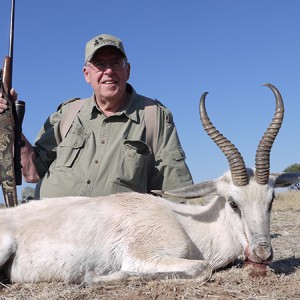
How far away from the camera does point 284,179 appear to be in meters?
6.09

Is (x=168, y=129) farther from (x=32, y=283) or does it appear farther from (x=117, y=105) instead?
(x=32, y=283)

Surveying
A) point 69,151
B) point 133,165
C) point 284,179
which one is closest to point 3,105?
point 69,151

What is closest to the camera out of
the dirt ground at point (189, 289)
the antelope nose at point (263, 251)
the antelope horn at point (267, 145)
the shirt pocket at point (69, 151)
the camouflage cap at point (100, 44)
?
the dirt ground at point (189, 289)

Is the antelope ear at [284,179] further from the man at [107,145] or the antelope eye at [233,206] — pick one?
the man at [107,145]

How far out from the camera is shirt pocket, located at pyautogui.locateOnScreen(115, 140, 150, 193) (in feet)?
24.5

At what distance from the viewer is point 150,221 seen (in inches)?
227

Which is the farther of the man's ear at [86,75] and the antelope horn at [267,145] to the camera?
the man's ear at [86,75]

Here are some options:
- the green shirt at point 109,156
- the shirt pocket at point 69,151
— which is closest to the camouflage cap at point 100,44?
the green shirt at point 109,156

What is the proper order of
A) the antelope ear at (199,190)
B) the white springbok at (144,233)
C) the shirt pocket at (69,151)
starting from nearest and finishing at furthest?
the white springbok at (144,233) < the antelope ear at (199,190) < the shirt pocket at (69,151)

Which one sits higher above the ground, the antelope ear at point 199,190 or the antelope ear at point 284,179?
the antelope ear at point 284,179

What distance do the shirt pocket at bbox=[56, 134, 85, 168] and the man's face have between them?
802 mm

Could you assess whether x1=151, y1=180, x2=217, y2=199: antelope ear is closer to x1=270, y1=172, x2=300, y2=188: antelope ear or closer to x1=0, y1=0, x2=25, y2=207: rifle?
x1=270, y1=172, x2=300, y2=188: antelope ear

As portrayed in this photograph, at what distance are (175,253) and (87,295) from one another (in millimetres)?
1146

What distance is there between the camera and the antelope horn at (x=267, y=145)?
18.3 ft
